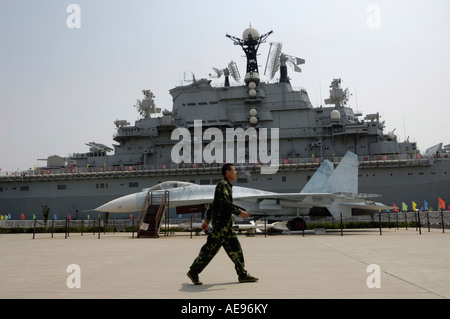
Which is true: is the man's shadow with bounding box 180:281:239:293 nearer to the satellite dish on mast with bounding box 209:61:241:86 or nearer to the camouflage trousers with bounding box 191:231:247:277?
the camouflage trousers with bounding box 191:231:247:277

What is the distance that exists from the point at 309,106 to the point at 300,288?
37654mm

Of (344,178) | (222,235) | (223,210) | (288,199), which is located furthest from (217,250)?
(344,178)

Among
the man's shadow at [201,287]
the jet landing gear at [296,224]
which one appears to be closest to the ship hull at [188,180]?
the jet landing gear at [296,224]

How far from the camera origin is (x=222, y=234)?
5555 mm

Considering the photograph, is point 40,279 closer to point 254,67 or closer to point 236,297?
point 236,297

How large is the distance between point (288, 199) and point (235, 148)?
17660 millimetres

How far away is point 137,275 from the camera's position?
20.4ft

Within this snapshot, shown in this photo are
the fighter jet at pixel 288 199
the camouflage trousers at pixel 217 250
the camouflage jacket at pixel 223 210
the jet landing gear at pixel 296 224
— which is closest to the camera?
the camouflage trousers at pixel 217 250

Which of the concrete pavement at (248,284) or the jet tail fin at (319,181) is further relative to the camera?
the jet tail fin at (319,181)

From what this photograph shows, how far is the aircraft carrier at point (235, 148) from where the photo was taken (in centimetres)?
3744

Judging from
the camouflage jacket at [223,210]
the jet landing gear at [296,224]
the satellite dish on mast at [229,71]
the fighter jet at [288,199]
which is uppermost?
the satellite dish on mast at [229,71]

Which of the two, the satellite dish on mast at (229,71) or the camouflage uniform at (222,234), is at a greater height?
the satellite dish on mast at (229,71)

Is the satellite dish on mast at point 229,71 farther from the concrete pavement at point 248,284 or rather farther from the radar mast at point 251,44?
the concrete pavement at point 248,284

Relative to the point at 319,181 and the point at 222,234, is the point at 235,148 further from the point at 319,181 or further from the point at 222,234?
the point at 222,234
